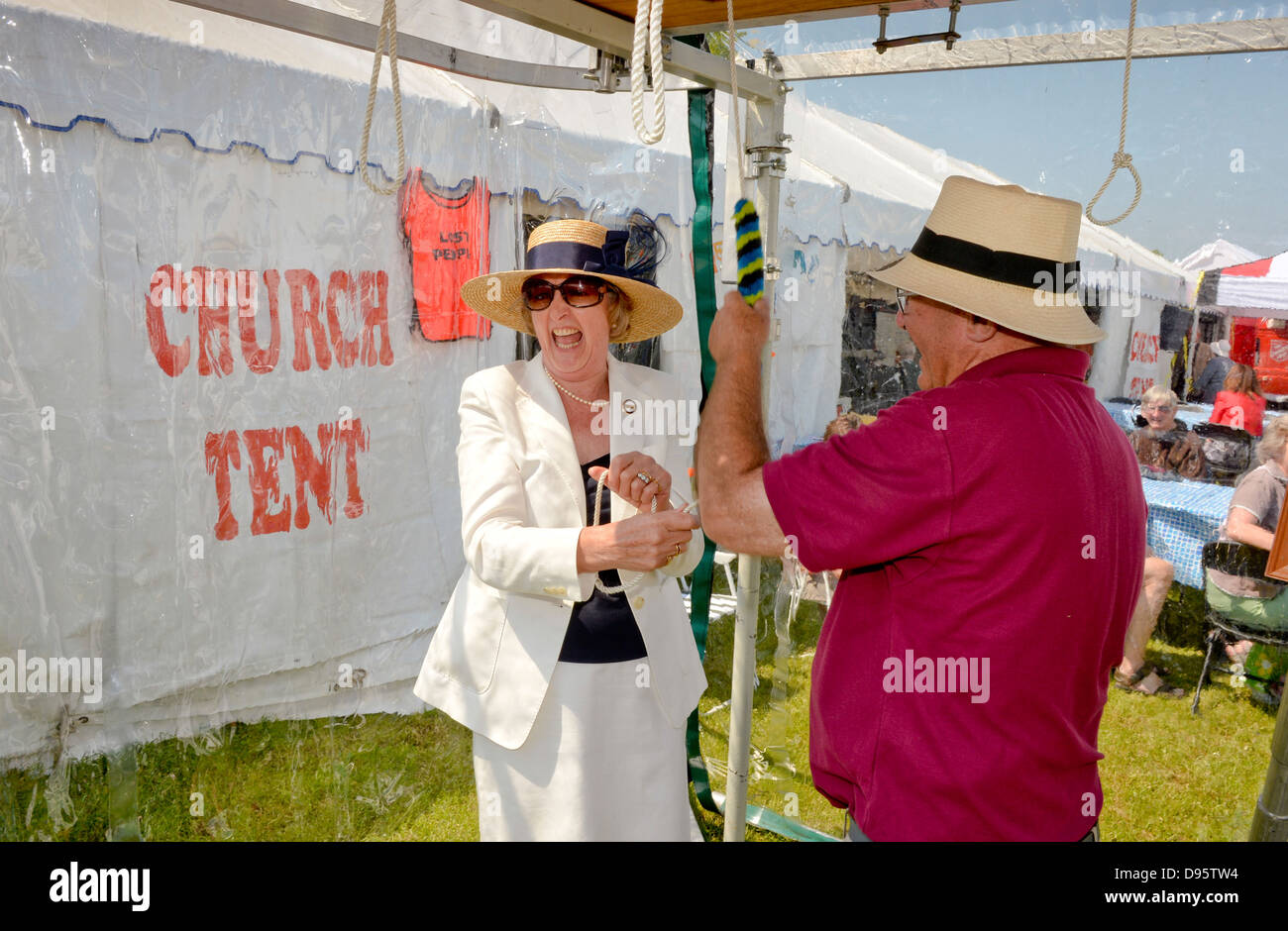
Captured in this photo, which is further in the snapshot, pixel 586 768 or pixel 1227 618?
pixel 1227 618

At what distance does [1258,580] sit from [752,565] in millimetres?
2964

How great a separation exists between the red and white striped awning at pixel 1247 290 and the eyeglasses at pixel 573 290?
A: 2.37m

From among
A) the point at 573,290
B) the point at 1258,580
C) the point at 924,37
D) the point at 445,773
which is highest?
the point at 924,37

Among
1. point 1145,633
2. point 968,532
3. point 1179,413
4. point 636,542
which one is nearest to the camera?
point 968,532

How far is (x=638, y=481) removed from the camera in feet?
6.17

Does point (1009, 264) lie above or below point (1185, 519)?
above

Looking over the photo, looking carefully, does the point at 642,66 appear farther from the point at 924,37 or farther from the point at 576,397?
the point at 924,37

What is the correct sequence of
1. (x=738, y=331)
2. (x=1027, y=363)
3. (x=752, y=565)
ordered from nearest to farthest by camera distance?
(x=1027, y=363) → (x=738, y=331) → (x=752, y=565)

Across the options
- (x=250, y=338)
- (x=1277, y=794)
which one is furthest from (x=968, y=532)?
(x=250, y=338)

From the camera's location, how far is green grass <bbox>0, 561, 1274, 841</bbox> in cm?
280

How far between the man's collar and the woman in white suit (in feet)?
2.25

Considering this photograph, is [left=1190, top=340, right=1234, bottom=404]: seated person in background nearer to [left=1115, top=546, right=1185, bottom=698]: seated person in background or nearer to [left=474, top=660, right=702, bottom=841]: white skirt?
[left=1115, top=546, right=1185, bottom=698]: seated person in background

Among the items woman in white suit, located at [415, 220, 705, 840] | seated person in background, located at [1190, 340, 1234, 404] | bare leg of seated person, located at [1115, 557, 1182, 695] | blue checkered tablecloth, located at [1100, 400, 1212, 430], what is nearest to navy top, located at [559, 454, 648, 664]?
woman in white suit, located at [415, 220, 705, 840]

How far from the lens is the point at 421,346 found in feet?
12.4
